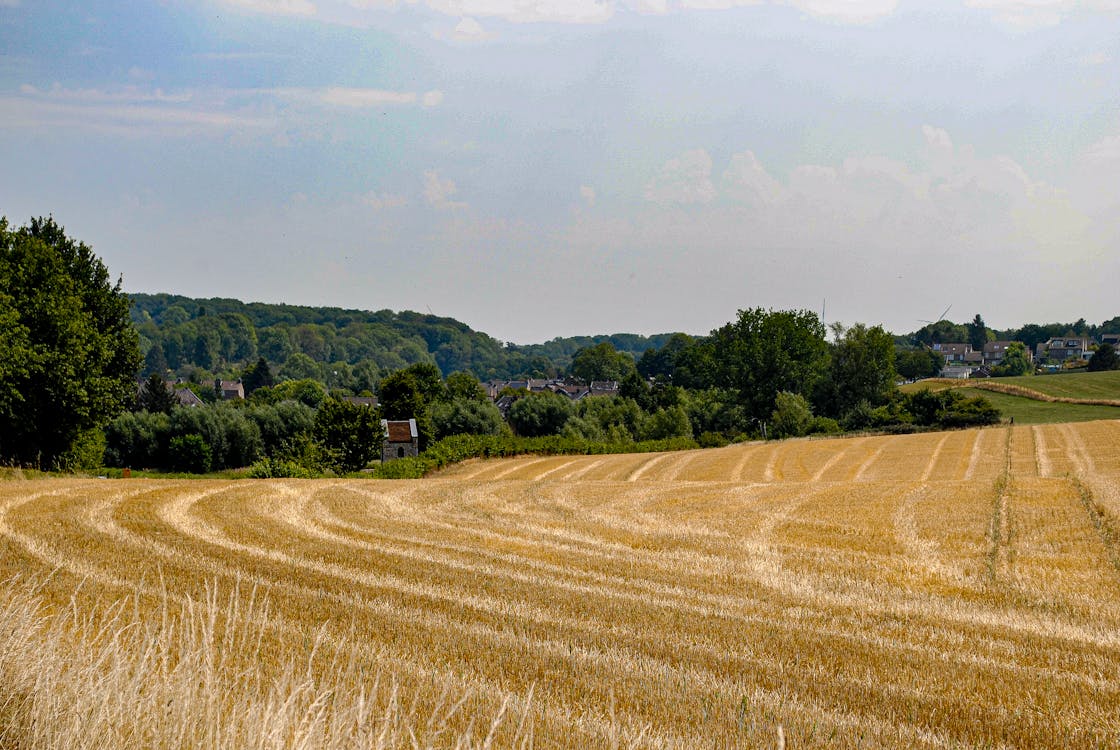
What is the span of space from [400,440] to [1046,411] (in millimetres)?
54674

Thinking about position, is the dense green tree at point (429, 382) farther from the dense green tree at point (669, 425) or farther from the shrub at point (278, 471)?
the shrub at point (278, 471)

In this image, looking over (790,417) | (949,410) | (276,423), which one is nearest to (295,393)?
(276,423)

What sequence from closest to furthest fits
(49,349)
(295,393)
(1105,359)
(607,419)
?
(49,349) < (607,419) < (1105,359) < (295,393)

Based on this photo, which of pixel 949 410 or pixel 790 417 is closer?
pixel 949 410

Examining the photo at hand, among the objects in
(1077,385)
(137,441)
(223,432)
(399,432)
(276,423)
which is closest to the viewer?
(399,432)

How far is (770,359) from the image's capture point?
93688mm

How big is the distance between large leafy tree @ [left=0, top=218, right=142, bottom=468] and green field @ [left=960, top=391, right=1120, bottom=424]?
2427 inches

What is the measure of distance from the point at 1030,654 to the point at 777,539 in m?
7.72

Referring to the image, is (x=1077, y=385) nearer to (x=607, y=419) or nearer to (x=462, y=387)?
(x=607, y=419)

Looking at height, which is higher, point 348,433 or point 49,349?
point 49,349

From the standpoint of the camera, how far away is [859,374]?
94812 mm

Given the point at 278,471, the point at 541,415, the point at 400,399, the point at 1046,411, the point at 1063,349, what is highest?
the point at 1063,349

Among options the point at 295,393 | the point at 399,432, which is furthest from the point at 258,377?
the point at 399,432

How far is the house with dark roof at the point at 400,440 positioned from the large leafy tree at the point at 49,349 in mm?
32135
